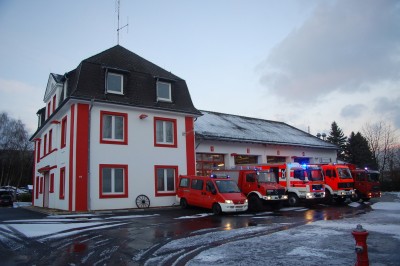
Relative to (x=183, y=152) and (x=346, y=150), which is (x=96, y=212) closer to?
→ (x=183, y=152)

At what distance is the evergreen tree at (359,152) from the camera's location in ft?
180

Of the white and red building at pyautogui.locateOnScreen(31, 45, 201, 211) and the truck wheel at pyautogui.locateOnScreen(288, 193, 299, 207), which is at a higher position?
the white and red building at pyautogui.locateOnScreen(31, 45, 201, 211)

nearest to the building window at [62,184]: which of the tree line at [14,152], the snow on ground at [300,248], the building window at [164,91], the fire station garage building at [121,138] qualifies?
the fire station garage building at [121,138]

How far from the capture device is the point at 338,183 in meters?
22.7

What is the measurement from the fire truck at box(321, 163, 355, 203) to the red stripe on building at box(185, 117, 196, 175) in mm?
8980

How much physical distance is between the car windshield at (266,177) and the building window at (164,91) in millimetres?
7840

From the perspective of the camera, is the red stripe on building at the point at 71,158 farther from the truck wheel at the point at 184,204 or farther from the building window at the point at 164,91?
the truck wheel at the point at 184,204

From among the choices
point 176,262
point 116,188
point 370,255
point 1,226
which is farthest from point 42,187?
point 370,255

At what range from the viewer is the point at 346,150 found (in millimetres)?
58062

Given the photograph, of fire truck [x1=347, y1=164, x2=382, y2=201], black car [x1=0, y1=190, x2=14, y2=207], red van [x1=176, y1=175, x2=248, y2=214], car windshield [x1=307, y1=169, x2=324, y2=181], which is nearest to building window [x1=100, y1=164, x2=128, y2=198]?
red van [x1=176, y1=175, x2=248, y2=214]

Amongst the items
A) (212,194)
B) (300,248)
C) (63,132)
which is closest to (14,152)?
(63,132)

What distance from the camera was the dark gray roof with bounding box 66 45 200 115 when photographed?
1984 centimetres

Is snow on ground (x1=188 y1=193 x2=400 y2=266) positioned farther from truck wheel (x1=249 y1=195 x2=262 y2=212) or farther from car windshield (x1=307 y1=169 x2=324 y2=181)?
car windshield (x1=307 y1=169 x2=324 y2=181)

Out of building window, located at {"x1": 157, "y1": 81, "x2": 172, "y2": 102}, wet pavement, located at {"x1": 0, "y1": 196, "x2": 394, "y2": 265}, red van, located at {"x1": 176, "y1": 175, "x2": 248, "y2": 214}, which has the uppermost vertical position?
building window, located at {"x1": 157, "y1": 81, "x2": 172, "y2": 102}
